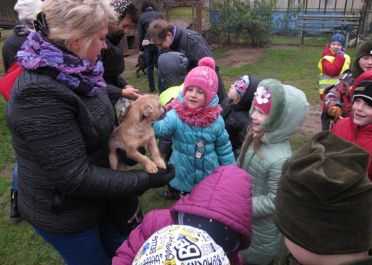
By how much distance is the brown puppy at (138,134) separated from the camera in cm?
215

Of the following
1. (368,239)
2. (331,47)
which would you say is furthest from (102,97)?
(331,47)

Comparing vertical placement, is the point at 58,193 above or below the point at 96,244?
above

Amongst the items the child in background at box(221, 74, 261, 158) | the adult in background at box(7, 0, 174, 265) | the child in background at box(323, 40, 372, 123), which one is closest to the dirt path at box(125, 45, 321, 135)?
the child in background at box(323, 40, 372, 123)

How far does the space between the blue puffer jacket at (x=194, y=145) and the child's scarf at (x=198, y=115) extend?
0.04m

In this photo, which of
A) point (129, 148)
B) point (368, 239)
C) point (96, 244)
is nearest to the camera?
point (368, 239)

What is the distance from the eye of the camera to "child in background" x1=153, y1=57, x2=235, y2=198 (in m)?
3.03

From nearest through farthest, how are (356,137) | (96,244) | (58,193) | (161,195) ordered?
(58,193)
(96,244)
(356,137)
(161,195)

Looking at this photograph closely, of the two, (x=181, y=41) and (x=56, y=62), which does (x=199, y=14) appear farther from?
(x=56, y=62)

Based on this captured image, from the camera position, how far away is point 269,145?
247 cm

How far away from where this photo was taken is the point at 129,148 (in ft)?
7.33

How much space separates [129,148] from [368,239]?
143cm

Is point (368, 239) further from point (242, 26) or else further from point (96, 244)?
point (242, 26)

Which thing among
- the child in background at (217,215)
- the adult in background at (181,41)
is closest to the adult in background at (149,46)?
the adult in background at (181,41)

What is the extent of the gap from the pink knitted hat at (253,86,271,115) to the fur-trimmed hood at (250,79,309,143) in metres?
0.04
